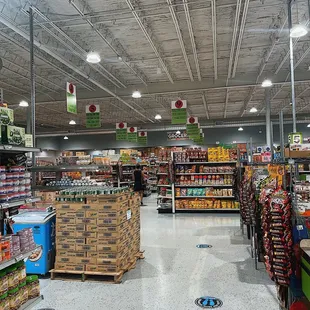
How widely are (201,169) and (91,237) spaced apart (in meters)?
7.17

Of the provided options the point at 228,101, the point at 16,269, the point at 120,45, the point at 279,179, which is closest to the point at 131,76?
the point at 120,45

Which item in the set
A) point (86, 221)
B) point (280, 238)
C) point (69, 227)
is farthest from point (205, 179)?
point (280, 238)

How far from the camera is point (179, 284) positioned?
445cm

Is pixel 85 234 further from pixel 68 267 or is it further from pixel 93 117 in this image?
pixel 93 117

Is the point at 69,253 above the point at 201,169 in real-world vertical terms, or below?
below

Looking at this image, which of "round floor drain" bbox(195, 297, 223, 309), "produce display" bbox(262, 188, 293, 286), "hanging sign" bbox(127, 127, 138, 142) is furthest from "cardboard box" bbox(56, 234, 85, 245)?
"hanging sign" bbox(127, 127, 138, 142)

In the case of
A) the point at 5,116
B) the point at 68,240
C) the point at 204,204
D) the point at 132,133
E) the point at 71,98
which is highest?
the point at 132,133

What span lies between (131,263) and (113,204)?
3.94 feet

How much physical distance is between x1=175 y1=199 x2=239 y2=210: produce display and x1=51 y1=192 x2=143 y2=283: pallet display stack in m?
6.47

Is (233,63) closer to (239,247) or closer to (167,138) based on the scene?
(239,247)

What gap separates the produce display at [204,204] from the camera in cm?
1081

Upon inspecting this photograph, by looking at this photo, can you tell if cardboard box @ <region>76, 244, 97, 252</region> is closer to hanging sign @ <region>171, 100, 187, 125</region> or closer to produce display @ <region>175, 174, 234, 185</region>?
produce display @ <region>175, 174, 234, 185</region>

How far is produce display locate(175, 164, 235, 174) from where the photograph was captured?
1106 centimetres

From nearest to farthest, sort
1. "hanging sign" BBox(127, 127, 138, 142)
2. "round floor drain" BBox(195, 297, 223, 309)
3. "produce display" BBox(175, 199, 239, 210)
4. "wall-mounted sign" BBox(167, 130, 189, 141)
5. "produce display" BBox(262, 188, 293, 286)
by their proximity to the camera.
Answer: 1. "produce display" BBox(262, 188, 293, 286)
2. "round floor drain" BBox(195, 297, 223, 309)
3. "produce display" BBox(175, 199, 239, 210)
4. "hanging sign" BBox(127, 127, 138, 142)
5. "wall-mounted sign" BBox(167, 130, 189, 141)
